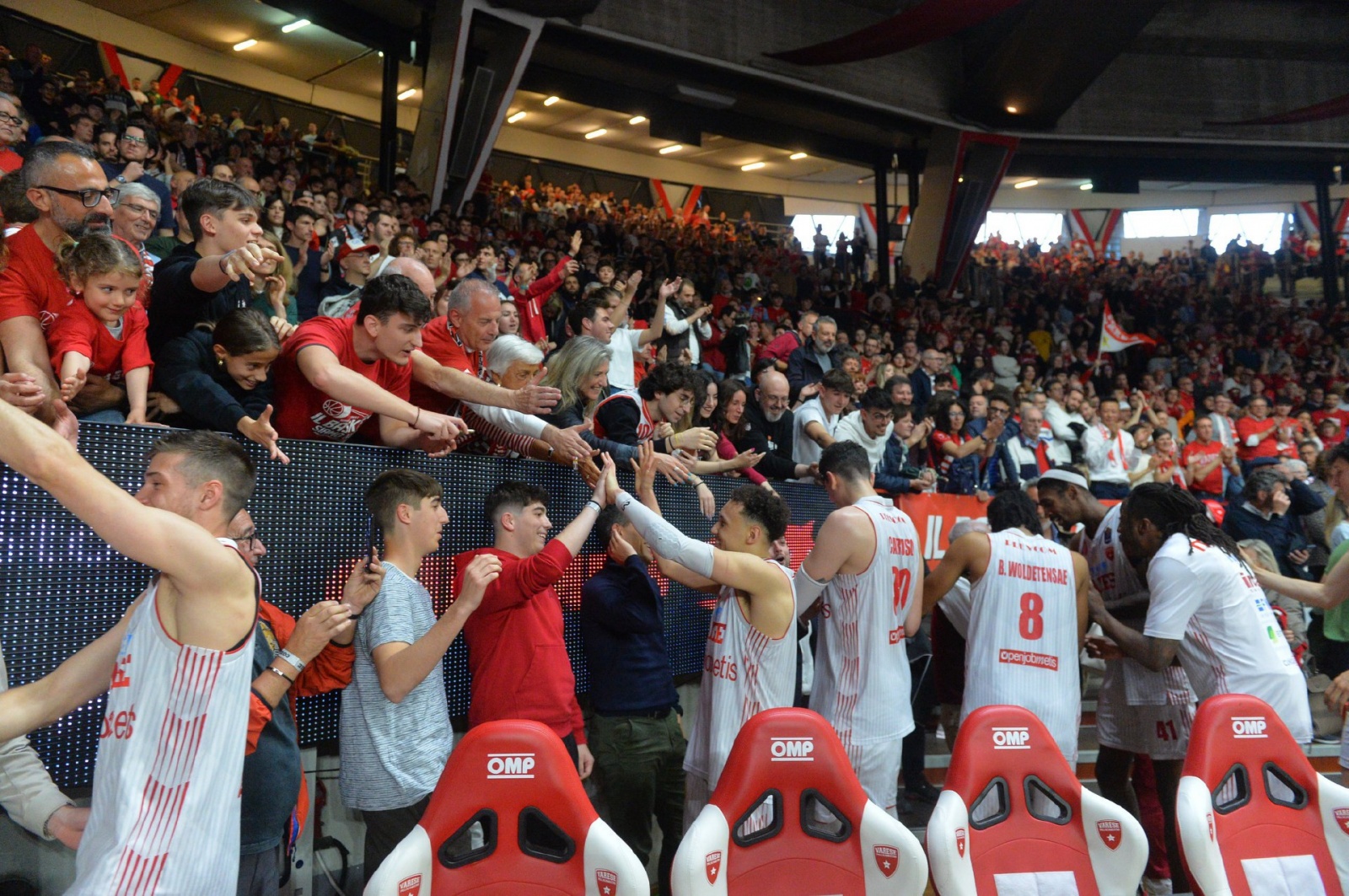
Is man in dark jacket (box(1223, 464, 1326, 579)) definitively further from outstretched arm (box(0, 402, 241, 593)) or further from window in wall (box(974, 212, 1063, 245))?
window in wall (box(974, 212, 1063, 245))

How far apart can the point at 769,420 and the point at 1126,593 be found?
2.91 meters

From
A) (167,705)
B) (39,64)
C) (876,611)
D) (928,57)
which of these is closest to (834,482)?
(876,611)

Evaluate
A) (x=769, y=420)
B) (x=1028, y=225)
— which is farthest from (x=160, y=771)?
(x=1028, y=225)

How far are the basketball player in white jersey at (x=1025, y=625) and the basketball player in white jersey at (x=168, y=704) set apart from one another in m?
3.43

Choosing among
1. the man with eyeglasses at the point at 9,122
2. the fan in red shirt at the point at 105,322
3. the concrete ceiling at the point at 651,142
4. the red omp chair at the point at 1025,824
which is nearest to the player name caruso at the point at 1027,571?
the red omp chair at the point at 1025,824

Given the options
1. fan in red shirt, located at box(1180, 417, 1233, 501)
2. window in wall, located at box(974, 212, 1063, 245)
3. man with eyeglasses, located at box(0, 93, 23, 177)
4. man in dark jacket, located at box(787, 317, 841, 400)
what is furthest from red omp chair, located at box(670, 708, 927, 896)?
window in wall, located at box(974, 212, 1063, 245)

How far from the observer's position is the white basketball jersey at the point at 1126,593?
4684mm

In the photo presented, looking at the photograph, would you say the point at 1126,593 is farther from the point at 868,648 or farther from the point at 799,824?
the point at 799,824

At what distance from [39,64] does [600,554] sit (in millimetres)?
9893

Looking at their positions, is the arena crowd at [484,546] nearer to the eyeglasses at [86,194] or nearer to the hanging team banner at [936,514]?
the eyeglasses at [86,194]

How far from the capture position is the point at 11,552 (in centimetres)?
289

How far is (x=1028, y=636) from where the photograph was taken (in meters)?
4.61

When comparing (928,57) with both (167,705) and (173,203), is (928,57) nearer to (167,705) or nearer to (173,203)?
(173,203)

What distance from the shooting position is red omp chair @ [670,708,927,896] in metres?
3.05
